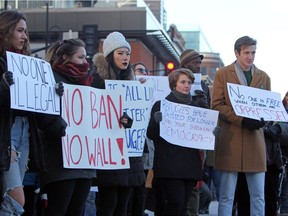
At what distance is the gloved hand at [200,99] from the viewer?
689 centimetres

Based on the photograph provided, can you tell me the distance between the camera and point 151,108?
648cm

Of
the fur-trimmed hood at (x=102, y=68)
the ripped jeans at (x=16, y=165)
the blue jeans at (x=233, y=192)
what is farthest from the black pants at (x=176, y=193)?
the ripped jeans at (x=16, y=165)

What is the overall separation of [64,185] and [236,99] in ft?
8.31

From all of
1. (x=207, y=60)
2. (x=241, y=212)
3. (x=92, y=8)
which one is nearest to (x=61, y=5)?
(x=92, y=8)

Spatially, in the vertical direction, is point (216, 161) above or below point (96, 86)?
below

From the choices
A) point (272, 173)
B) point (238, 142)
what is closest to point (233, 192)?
point (238, 142)

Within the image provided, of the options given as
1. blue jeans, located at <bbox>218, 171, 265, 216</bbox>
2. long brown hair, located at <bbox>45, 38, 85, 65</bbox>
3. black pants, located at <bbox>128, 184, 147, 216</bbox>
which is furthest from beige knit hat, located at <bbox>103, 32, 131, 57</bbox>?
blue jeans, located at <bbox>218, 171, 265, 216</bbox>

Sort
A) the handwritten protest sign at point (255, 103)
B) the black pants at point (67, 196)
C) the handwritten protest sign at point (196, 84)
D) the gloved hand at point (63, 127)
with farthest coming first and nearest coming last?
the handwritten protest sign at point (196, 84)
the handwritten protest sign at point (255, 103)
the black pants at point (67, 196)
the gloved hand at point (63, 127)

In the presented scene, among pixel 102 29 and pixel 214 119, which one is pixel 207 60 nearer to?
pixel 102 29

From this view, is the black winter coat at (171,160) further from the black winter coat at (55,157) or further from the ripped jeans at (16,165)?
the ripped jeans at (16,165)

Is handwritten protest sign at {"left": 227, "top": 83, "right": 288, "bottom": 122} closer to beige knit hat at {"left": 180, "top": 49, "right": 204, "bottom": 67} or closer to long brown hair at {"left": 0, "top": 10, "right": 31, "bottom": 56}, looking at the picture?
beige knit hat at {"left": 180, "top": 49, "right": 204, "bottom": 67}

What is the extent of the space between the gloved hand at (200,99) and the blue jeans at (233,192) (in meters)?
0.76

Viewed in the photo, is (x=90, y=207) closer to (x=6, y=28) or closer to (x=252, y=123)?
(x=252, y=123)

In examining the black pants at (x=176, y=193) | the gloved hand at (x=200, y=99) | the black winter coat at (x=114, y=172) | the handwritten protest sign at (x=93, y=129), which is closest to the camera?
the handwritten protest sign at (x=93, y=129)
